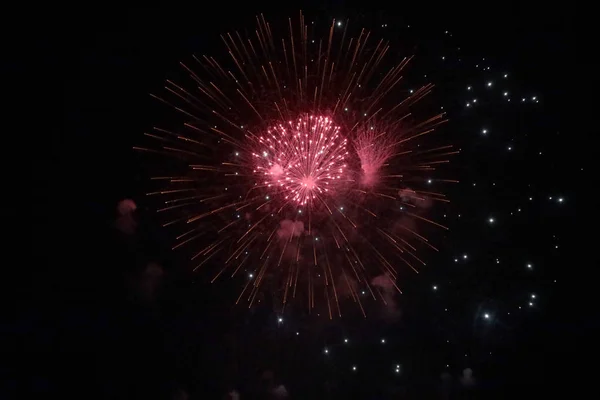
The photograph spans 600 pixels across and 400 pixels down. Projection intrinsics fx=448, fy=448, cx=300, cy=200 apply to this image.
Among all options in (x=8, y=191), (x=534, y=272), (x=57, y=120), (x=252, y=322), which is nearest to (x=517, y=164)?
(x=534, y=272)

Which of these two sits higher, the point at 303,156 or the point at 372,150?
the point at 372,150

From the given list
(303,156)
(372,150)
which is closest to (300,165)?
(303,156)

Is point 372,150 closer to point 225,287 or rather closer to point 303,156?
point 303,156

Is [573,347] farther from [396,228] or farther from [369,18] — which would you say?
[369,18]

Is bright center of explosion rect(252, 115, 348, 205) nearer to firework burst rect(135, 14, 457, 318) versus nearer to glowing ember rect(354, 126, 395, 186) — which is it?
firework burst rect(135, 14, 457, 318)

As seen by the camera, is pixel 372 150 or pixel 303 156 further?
pixel 372 150

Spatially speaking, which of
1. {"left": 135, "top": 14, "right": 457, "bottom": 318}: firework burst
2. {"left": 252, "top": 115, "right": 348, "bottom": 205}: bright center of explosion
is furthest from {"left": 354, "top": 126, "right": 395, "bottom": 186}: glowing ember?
{"left": 252, "top": 115, "right": 348, "bottom": 205}: bright center of explosion
